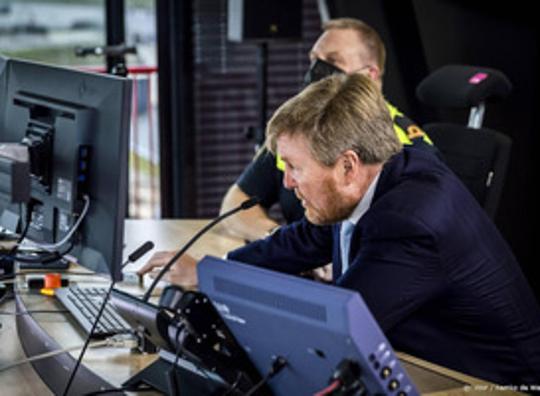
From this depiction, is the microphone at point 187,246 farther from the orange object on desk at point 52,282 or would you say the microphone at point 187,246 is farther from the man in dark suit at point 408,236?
the orange object on desk at point 52,282

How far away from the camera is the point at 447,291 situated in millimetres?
2080

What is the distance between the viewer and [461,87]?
351 cm

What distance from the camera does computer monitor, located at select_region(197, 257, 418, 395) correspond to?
1450mm

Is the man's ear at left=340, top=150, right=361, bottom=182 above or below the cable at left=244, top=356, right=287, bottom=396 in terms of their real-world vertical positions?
above

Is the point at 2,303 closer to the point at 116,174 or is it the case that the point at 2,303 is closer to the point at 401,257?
the point at 116,174

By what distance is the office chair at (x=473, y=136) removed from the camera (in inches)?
126

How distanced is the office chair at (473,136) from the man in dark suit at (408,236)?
3.18 feet

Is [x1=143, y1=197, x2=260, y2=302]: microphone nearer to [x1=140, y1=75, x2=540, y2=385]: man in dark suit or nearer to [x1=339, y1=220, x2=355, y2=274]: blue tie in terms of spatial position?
[x1=140, y1=75, x2=540, y2=385]: man in dark suit

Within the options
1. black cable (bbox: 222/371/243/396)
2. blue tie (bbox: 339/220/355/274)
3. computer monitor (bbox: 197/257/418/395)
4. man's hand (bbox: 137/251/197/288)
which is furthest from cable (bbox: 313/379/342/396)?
man's hand (bbox: 137/251/197/288)

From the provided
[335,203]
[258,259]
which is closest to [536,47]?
[258,259]

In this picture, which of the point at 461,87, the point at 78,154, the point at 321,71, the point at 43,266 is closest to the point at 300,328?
the point at 78,154

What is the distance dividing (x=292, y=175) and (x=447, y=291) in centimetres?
40

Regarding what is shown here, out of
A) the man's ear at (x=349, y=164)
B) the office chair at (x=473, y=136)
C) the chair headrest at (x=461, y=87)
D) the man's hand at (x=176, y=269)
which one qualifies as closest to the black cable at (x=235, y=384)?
the man's ear at (x=349, y=164)

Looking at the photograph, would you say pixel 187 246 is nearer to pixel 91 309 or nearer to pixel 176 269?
pixel 91 309
